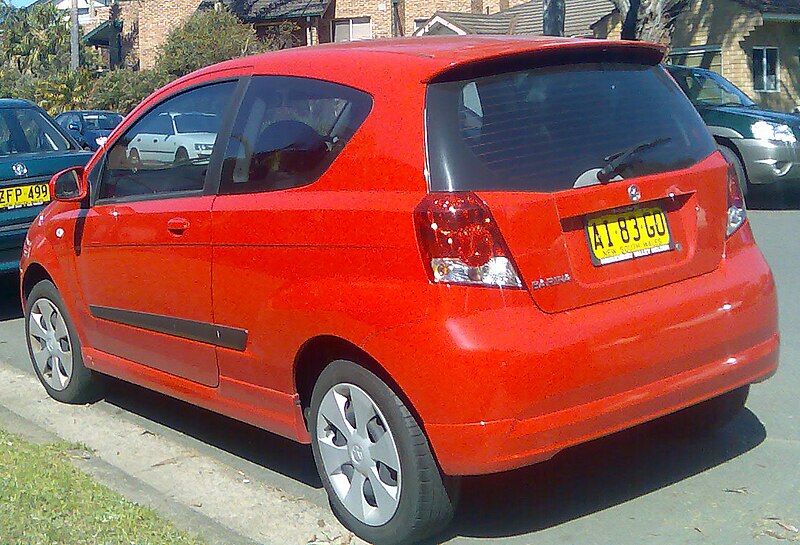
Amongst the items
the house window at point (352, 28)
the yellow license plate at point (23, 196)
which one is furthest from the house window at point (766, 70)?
the yellow license plate at point (23, 196)

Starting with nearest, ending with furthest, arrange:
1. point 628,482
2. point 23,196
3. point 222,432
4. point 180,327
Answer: point 628,482 < point 180,327 < point 222,432 < point 23,196

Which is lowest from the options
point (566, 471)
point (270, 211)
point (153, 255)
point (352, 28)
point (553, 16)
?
point (566, 471)

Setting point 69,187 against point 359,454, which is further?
point 69,187

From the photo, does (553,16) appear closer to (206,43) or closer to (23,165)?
(23,165)

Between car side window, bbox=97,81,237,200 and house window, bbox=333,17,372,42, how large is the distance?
38.7 meters

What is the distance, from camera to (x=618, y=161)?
4172 millimetres

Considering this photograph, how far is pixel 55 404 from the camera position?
642 centimetres

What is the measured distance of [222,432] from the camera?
228 inches

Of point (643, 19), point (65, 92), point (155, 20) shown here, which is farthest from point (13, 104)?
point (155, 20)

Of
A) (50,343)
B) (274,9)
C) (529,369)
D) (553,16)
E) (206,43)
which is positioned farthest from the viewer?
(274,9)

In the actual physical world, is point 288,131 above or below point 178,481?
above

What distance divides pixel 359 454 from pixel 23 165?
5555mm

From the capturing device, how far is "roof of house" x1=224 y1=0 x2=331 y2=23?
43.8 m

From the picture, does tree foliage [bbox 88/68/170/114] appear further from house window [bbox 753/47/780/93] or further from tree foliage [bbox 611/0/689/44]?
tree foliage [bbox 611/0/689/44]
